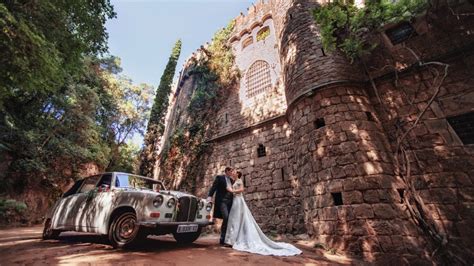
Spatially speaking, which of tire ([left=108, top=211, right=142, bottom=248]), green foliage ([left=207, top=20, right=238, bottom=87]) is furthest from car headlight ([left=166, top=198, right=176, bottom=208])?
green foliage ([left=207, top=20, right=238, bottom=87])

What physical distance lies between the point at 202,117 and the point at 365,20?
28.2ft

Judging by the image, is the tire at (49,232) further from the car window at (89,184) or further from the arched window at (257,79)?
the arched window at (257,79)

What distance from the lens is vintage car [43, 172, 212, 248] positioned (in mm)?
3758

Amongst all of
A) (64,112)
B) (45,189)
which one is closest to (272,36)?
(64,112)

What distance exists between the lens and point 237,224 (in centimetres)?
465

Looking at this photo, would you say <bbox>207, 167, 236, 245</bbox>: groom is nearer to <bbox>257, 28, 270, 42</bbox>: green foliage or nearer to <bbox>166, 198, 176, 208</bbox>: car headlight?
<bbox>166, 198, 176, 208</bbox>: car headlight

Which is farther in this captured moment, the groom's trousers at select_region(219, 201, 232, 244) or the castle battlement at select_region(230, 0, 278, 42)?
the castle battlement at select_region(230, 0, 278, 42)

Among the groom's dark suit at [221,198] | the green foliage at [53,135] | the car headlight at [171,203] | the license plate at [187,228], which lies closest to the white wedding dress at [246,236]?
the groom's dark suit at [221,198]

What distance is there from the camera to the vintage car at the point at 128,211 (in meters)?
3.76

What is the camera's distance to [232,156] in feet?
31.9

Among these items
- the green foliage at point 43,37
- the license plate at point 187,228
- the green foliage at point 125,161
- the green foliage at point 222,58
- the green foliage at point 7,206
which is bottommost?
the license plate at point 187,228

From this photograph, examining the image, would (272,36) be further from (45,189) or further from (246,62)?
(45,189)

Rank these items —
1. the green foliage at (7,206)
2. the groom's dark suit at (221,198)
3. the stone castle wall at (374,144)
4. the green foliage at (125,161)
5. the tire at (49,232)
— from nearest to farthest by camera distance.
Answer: the stone castle wall at (374,144) → the groom's dark suit at (221,198) → the tire at (49,232) → the green foliage at (7,206) → the green foliage at (125,161)

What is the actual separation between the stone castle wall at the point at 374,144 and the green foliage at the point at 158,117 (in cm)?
1084
